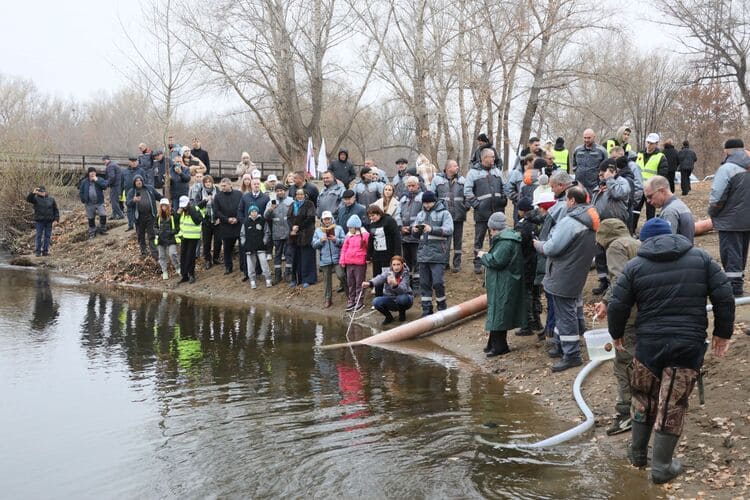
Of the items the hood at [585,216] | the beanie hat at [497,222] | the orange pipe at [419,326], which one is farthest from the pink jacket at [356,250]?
A: the hood at [585,216]

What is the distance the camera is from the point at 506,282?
11180 mm

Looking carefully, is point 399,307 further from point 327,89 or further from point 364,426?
point 327,89

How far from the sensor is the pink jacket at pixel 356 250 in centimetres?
1520

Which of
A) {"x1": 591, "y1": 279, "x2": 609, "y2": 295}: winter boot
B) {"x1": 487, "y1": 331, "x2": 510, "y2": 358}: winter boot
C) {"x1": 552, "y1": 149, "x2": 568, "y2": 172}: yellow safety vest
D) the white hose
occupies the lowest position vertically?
A: the white hose

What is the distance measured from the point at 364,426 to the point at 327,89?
27.7m

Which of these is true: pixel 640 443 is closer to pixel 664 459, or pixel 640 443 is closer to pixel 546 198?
pixel 664 459

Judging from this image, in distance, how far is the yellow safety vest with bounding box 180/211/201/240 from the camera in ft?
63.3

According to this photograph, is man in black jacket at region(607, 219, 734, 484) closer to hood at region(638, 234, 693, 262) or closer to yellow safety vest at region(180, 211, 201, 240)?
hood at region(638, 234, 693, 262)

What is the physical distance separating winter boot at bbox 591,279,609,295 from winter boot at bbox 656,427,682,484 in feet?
21.6

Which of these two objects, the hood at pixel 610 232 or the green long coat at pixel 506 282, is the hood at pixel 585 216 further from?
the green long coat at pixel 506 282

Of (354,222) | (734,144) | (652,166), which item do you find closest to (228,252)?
(354,222)

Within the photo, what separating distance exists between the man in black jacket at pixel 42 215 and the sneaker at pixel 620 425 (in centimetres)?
2095

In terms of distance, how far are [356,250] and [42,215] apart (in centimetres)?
1374

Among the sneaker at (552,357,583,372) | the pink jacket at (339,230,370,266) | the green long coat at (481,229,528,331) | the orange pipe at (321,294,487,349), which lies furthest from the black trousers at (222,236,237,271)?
the sneaker at (552,357,583,372)
